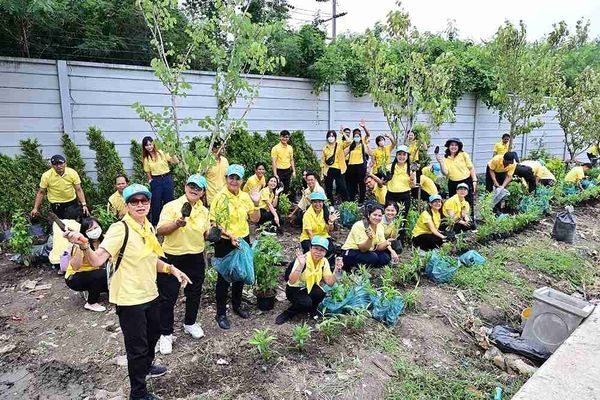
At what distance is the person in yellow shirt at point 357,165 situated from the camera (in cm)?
867

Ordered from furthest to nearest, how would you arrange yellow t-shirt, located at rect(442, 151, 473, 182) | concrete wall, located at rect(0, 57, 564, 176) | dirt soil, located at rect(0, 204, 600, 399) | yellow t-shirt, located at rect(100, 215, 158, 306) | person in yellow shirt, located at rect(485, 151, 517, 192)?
person in yellow shirt, located at rect(485, 151, 517, 192), yellow t-shirt, located at rect(442, 151, 473, 182), concrete wall, located at rect(0, 57, 564, 176), dirt soil, located at rect(0, 204, 600, 399), yellow t-shirt, located at rect(100, 215, 158, 306)

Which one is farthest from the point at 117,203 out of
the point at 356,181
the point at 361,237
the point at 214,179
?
the point at 356,181

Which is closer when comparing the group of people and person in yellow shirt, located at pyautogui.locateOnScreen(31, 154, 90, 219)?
the group of people

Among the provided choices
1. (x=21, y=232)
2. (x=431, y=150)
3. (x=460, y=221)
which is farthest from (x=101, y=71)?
(x=431, y=150)

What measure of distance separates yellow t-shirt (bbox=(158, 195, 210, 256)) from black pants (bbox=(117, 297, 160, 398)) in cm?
69

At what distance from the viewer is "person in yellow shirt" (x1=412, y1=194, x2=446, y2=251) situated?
6.39 metres

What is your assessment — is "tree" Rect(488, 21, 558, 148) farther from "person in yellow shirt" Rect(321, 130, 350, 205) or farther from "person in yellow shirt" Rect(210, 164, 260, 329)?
"person in yellow shirt" Rect(210, 164, 260, 329)

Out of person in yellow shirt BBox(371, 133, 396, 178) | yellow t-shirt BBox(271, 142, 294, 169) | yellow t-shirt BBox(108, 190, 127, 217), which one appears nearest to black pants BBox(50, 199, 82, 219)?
yellow t-shirt BBox(108, 190, 127, 217)

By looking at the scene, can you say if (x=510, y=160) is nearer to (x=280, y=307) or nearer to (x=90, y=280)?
(x=280, y=307)

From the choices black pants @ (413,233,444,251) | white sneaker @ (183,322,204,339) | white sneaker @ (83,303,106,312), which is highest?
black pants @ (413,233,444,251)

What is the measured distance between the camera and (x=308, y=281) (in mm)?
4320

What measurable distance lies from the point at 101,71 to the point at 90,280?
428cm

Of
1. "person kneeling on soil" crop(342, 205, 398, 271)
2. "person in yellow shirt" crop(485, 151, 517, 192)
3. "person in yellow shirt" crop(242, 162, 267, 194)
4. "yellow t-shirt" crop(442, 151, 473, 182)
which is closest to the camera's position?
"person kneeling on soil" crop(342, 205, 398, 271)

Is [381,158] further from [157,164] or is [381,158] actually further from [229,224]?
[229,224]
